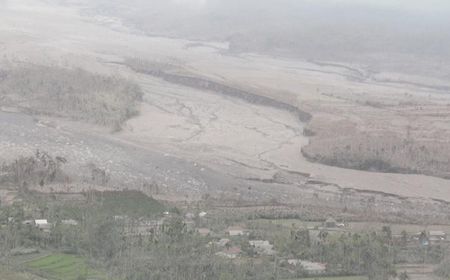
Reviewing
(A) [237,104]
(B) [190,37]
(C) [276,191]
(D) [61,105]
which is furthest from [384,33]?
(C) [276,191]

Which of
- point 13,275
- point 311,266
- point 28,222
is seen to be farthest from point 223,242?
point 13,275

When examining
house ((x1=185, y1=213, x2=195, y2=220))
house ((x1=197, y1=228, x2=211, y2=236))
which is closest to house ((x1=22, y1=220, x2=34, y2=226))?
house ((x1=197, y1=228, x2=211, y2=236))

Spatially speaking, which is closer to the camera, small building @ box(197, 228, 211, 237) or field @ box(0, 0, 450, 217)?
small building @ box(197, 228, 211, 237)

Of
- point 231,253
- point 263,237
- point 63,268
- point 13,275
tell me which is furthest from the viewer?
point 263,237

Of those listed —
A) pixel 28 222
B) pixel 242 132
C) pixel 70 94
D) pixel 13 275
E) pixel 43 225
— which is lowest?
pixel 13 275

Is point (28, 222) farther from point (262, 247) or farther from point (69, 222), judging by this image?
point (262, 247)

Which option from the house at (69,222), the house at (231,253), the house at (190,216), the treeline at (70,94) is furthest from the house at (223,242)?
the treeline at (70,94)

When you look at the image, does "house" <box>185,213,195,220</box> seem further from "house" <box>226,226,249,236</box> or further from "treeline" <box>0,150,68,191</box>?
"treeline" <box>0,150,68,191</box>
